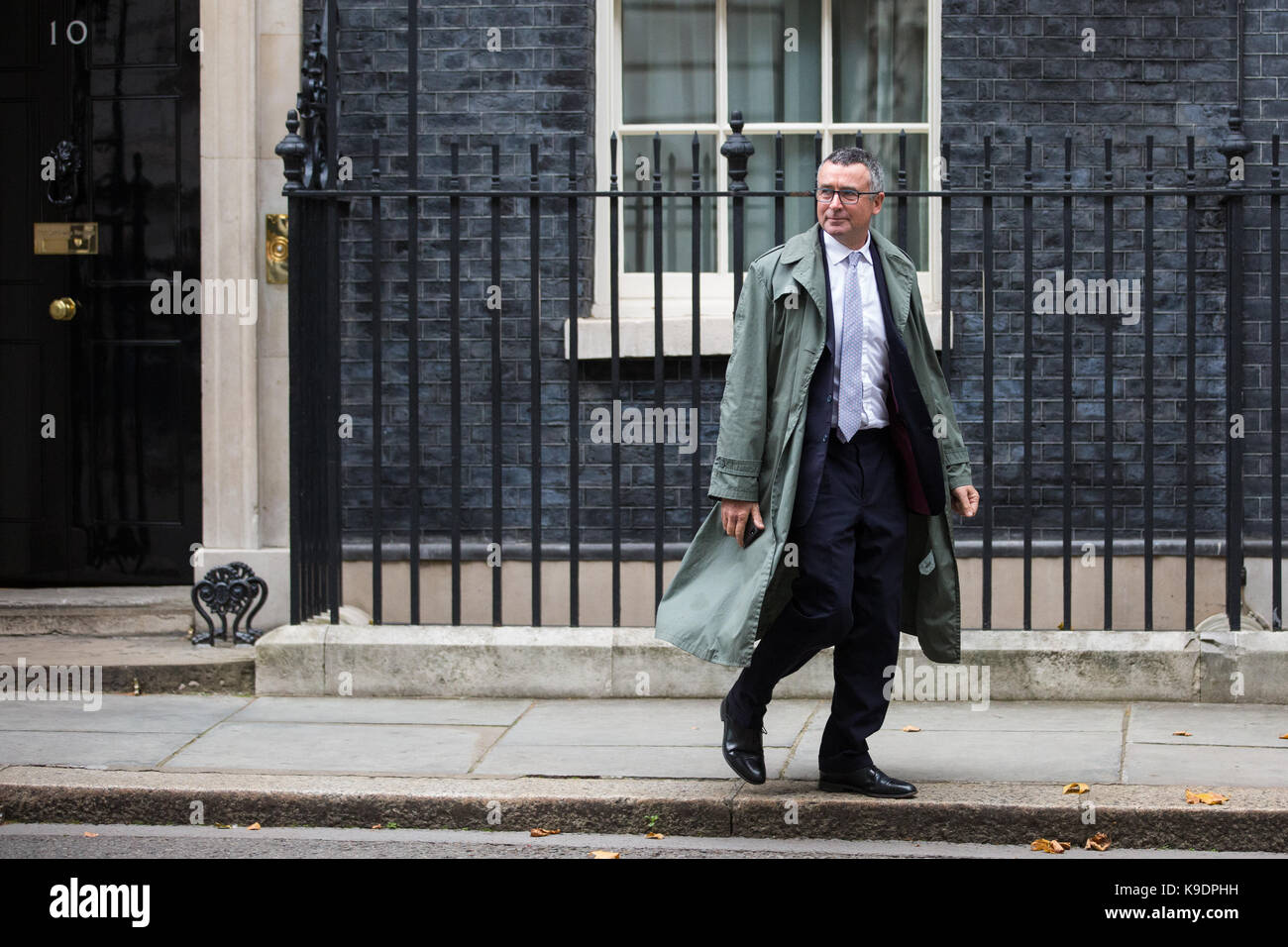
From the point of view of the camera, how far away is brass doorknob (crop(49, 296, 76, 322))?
813 centimetres

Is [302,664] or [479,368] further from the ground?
[479,368]

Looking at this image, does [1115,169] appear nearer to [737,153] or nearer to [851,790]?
[737,153]

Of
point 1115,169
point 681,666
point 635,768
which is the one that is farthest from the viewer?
point 1115,169

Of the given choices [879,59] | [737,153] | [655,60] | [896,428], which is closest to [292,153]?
[737,153]

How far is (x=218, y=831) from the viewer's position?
17.8ft

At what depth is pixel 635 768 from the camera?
5.75 metres

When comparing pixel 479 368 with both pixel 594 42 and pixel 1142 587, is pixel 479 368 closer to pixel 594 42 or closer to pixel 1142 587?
pixel 594 42

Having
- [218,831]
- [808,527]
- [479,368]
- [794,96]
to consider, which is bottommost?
[218,831]

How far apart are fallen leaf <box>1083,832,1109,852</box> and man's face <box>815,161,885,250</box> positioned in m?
1.96

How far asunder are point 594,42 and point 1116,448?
331 centimetres

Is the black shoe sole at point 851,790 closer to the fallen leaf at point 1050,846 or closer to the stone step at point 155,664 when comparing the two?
the fallen leaf at point 1050,846

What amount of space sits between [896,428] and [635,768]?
4.90 ft

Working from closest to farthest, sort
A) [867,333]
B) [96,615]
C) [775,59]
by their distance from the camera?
[867,333]
[96,615]
[775,59]

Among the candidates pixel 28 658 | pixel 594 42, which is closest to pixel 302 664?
pixel 28 658
